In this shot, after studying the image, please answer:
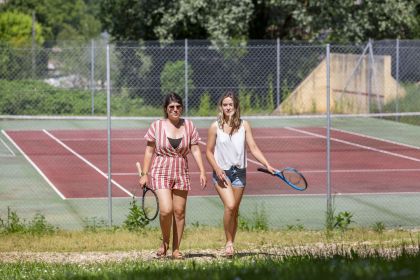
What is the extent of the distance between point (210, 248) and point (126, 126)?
72.5ft

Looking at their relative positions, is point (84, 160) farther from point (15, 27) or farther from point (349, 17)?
point (15, 27)

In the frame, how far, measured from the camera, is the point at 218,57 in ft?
116

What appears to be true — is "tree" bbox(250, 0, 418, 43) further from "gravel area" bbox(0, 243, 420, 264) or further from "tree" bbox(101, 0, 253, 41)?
"gravel area" bbox(0, 243, 420, 264)

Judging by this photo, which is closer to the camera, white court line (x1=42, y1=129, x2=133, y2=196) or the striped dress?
the striped dress

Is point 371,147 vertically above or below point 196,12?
below

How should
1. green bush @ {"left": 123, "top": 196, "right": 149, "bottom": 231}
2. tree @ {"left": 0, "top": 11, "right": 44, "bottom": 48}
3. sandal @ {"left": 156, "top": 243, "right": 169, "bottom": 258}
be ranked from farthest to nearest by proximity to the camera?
tree @ {"left": 0, "top": 11, "right": 44, "bottom": 48}
green bush @ {"left": 123, "top": 196, "right": 149, "bottom": 231}
sandal @ {"left": 156, "top": 243, "right": 169, "bottom": 258}

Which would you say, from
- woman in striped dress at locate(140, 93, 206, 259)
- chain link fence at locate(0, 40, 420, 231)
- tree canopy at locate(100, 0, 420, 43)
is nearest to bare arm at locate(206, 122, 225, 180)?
woman in striped dress at locate(140, 93, 206, 259)

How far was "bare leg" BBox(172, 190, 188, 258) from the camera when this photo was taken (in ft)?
41.7

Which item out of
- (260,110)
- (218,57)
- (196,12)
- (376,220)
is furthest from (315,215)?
(196,12)

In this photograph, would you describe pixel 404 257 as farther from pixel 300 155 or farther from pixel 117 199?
pixel 300 155

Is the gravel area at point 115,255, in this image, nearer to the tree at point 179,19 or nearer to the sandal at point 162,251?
the sandal at point 162,251

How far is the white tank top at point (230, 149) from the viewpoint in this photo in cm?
1278

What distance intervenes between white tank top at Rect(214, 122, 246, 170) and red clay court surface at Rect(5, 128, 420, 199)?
791 cm

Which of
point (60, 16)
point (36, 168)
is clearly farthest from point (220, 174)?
point (60, 16)
